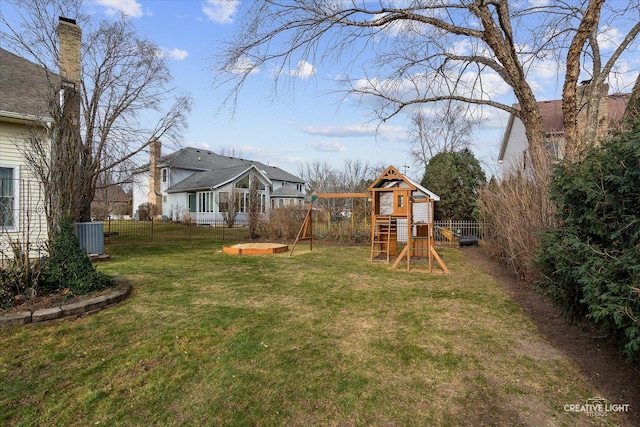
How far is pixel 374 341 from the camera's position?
4.17m

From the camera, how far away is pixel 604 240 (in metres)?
3.21

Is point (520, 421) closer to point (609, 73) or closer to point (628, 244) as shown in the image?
point (628, 244)

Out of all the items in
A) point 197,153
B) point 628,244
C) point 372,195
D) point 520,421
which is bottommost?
point 520,421

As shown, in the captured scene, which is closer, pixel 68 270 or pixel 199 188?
pixel 68 270

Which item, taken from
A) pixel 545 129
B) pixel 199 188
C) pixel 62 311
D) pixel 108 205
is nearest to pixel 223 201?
pixel 199 188

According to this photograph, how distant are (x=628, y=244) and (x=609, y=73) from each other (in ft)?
30.3

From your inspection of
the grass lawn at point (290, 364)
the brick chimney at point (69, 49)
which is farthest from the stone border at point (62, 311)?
the brick chimney at point (69, 49)

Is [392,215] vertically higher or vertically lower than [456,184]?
lower

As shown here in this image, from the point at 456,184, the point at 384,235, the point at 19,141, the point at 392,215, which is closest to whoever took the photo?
the point at 19,141

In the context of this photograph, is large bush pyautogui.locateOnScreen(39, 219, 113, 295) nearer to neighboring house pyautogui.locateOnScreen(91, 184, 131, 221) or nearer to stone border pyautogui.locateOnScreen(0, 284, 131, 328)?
stone border pyautogui.locateOnScreen(0, 284, 131, 328)

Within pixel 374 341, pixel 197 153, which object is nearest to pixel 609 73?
pixel 374 341

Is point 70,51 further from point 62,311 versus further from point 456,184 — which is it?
point 456,184

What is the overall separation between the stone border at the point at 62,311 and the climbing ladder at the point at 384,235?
7.17 meters

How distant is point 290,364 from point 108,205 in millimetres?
30696
